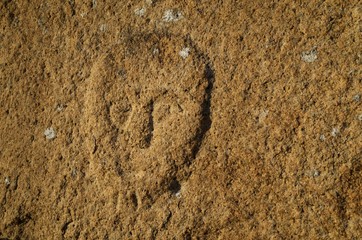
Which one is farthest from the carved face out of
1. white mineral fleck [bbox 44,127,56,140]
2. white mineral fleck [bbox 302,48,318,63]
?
white mineral fleck [bbox 302,48,318,63]

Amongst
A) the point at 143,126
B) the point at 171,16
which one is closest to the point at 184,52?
the point at 171,16

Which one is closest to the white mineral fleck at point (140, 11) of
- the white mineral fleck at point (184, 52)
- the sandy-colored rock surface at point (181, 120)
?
the sandy-colored rock surface at point (181, 120)

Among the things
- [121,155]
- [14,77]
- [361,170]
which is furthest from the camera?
[14,77]

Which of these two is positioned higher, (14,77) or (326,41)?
(14,77)

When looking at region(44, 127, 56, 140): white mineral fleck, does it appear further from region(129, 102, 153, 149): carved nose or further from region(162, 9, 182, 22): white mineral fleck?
region(162, 9, 182, 22): white mineral fleck

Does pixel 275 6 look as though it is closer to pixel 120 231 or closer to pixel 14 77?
pixel 120 231

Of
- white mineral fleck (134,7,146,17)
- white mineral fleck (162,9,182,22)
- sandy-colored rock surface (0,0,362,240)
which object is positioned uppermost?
white mineral fleck (134,7,146,17)

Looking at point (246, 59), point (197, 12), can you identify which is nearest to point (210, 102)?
point (246, 59)
